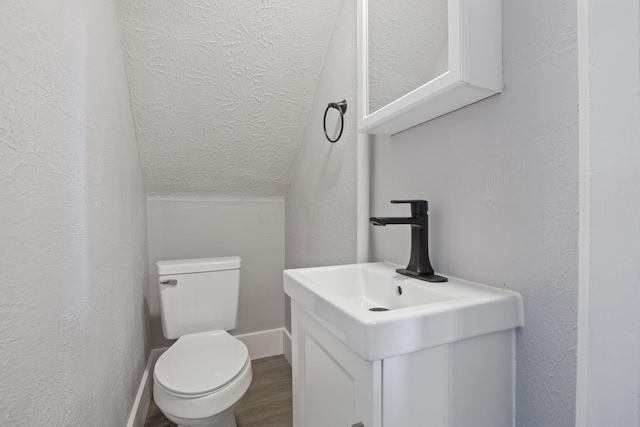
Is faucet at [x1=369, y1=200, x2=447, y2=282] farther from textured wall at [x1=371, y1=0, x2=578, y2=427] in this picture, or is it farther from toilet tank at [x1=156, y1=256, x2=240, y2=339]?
toilet tank at [x1=156, y1=256, x2=240, y2=339]

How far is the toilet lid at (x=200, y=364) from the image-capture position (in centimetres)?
117

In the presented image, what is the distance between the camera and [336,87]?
145 centimetres

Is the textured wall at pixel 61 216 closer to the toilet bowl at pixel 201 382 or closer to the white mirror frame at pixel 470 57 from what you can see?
the toilet bowl at pixel 201 382

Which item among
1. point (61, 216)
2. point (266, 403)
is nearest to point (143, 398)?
point (266, 403)

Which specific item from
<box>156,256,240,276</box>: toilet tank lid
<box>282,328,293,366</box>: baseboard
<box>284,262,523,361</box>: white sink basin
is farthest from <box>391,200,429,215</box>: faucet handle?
<box>282,328,293,366</box>: baseboard

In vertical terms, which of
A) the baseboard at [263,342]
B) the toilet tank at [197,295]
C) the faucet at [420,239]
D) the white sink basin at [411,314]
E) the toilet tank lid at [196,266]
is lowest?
the baseboard at [263,342]

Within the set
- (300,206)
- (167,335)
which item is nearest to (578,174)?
(300,206)

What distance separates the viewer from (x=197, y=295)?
1.71m

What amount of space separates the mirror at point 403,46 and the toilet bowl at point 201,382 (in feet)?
3.95

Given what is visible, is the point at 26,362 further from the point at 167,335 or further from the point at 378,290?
the point at 167,335

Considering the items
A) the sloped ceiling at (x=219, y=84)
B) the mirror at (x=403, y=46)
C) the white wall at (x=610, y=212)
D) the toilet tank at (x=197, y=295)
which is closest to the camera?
the white wall at (x=610, y=212)

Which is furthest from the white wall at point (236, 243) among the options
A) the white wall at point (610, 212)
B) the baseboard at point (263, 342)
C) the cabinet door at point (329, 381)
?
the white wall at point (610, 212)

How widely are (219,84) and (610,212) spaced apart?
156 centimetres

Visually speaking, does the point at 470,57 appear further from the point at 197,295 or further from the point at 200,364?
the point at 197,295
